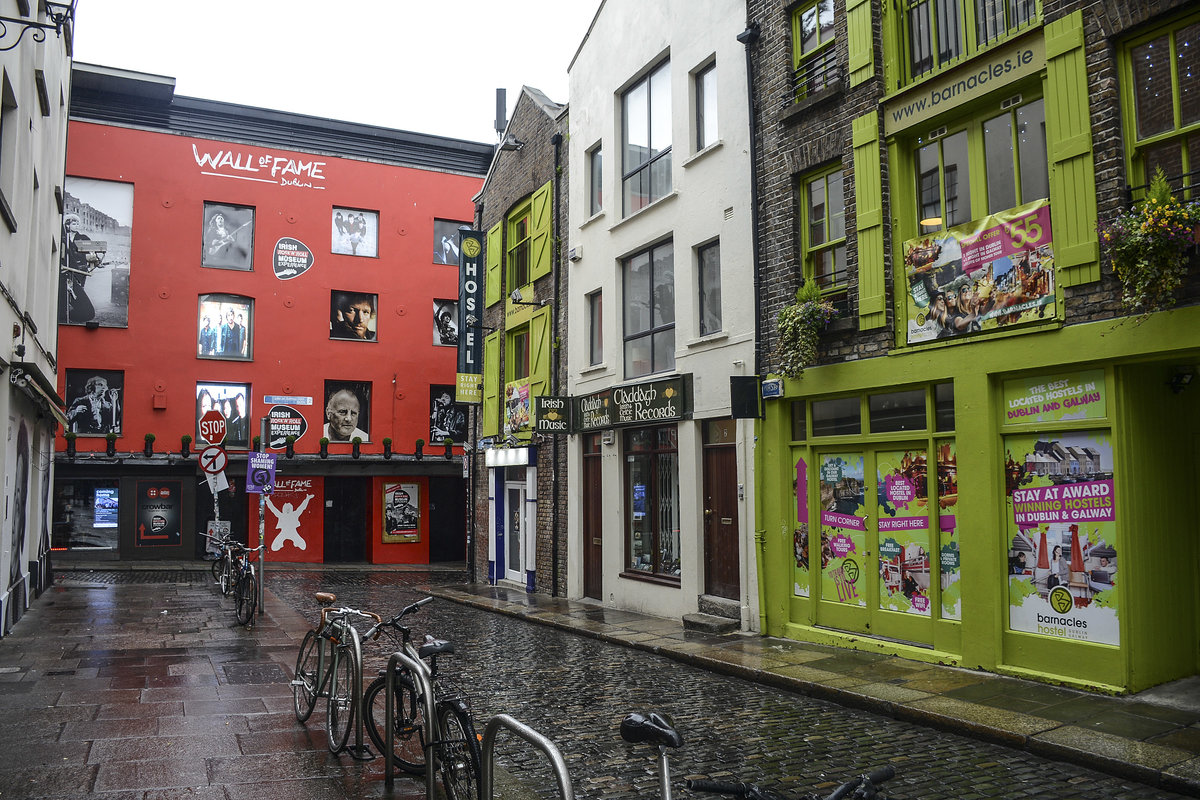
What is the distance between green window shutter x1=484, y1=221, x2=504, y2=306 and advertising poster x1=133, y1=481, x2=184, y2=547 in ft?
40.6

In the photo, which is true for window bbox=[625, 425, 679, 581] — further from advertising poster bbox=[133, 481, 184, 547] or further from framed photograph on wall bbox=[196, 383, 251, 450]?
advertising poster bbox=[133, 481, 184, 547]

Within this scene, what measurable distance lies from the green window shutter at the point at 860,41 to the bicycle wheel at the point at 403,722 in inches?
339

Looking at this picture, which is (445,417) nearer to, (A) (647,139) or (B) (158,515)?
(B) (158,515)

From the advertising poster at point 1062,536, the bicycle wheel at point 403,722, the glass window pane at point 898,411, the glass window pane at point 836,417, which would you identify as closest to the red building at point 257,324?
the glass window pane at point 836,417

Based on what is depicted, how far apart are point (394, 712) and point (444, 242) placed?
2776cm

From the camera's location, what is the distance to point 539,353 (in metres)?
19.4

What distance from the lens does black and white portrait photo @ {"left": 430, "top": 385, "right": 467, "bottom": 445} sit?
103 feet

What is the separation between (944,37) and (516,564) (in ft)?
47.1

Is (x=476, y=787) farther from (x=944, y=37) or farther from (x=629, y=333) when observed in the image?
(x=629, y=333)

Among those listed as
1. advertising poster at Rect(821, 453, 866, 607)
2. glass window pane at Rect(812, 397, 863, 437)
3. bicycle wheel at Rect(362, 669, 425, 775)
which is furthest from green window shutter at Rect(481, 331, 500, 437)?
bicycle wheel at Rect(362, 669, 425, 775)

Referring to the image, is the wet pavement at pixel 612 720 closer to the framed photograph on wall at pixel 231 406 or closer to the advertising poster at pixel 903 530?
the advertising poster at pixel 903 530

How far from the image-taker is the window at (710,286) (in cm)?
1370

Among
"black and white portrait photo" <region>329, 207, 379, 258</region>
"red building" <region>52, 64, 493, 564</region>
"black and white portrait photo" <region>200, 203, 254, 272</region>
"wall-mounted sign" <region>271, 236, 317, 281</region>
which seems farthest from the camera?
"black and white portrait photo" <region>329, 207, 379, 258</region>

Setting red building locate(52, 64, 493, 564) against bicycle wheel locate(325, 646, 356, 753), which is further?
red building locate(52, 64, 493, 564)
